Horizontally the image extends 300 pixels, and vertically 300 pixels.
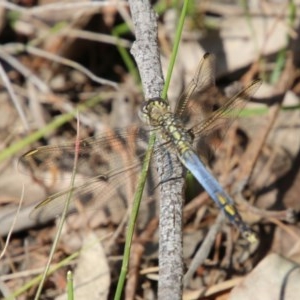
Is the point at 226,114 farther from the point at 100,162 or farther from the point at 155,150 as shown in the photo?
the point at 100,162

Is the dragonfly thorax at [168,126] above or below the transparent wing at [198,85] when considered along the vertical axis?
below

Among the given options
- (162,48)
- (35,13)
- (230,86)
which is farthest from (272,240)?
(35,13)

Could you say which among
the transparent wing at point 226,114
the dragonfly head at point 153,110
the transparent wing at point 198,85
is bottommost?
the transparent wing at point 226,114

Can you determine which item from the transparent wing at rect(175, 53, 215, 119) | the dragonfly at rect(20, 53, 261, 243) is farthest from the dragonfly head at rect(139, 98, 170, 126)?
the transparent wing at rect(175, 53, 215, 119)

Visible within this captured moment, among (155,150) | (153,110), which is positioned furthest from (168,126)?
(155,150)

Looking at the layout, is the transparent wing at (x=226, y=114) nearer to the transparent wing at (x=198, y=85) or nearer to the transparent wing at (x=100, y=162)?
the transparent wing at (x=198, y=85)

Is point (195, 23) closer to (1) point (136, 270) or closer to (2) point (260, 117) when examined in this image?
(2) point (260, 117)

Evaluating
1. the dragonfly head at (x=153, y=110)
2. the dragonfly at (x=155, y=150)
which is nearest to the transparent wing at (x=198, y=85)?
the dragonfly at (x=155, y=150)
